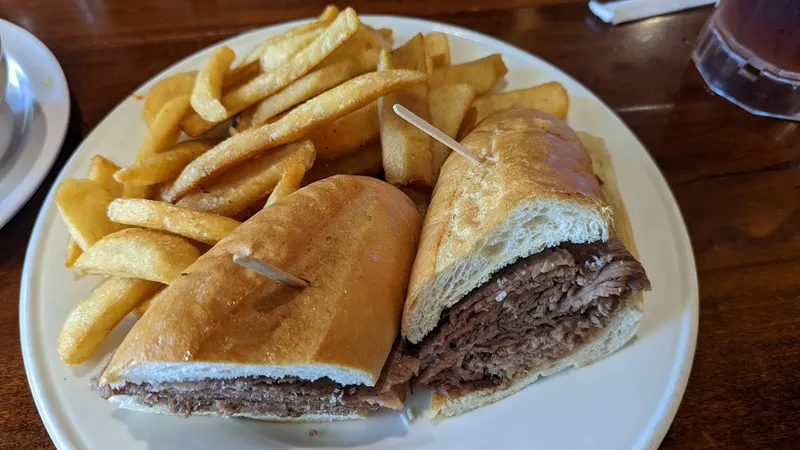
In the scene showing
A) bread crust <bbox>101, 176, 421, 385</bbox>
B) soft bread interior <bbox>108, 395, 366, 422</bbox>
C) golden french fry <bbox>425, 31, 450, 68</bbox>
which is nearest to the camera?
bread crust <bbox>101, 176, 421, 385</bbox>

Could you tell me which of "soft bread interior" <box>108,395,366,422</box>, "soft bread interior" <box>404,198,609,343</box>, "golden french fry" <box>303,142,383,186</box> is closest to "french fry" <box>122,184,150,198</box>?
"golden french fry" <box>303,142,383,186</box>

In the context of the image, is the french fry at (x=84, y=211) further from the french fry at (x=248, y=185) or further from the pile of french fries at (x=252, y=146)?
the french fry at (x=248, y=185)

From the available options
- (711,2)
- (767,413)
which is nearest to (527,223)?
(767,413)

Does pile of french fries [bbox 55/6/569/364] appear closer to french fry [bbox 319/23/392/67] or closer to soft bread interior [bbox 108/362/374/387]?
french fry [bbox 319/23/392/67]

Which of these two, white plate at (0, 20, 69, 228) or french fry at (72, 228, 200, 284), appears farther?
white plate at (0, 20, 69, 228)

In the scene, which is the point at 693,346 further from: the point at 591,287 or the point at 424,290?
the point at 424,290
